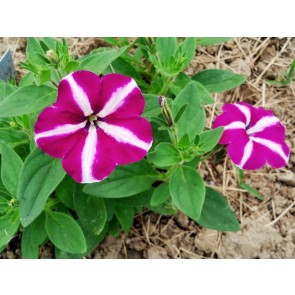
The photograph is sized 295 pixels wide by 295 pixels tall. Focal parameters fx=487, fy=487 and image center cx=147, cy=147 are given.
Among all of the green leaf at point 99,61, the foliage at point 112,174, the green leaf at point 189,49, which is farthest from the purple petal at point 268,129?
the green leaf at point 99,61

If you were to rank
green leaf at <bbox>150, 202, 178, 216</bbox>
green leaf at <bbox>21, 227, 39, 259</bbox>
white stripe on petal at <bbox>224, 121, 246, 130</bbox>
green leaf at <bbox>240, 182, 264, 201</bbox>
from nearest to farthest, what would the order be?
white stripe on petal at <bbox>224, 121, 246, 130</bbox>
green leaf at <bbox>21, 227, 39, 259</bbox>
green leaf at <bbox>150, 202, 178, 216</bbox>
green leaf at <bbox>240, 182, 264, 201</bbox>

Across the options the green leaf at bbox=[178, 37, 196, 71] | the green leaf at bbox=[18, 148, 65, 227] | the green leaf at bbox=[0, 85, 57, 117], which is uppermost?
the green leaf at bbox=[0, 85, 57, 117]

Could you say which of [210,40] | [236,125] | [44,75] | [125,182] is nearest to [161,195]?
[125,182]

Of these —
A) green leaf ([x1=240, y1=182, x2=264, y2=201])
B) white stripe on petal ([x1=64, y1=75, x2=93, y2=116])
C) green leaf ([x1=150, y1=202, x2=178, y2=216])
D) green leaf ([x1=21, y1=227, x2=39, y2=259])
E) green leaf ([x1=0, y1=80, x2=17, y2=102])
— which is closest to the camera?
white stripe on petal ([x1=64, y1=75, x2=93, y2=116])

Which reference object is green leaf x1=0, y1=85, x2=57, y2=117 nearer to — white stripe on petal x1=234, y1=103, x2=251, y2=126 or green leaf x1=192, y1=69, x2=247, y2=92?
white stripe on petal x1=234, y1=103, x2=251, y2=126

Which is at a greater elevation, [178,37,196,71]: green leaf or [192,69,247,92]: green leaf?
[178,37,196,71]: green leaf

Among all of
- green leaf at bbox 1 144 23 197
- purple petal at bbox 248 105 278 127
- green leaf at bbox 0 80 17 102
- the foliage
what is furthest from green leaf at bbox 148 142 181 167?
green leaf at bbox 0 80 17 102

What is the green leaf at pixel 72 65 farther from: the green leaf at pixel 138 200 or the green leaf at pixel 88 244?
the green leaf at pixel 88 244

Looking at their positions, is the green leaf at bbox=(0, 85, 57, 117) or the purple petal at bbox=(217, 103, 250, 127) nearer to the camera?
the green leaf at bbox=(0, 85, 57, 117)
